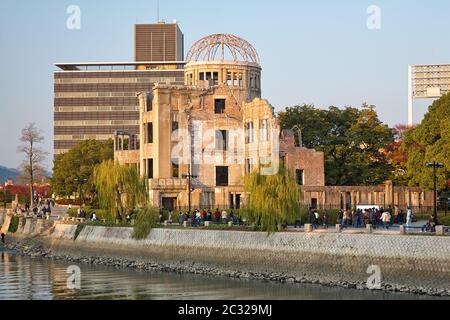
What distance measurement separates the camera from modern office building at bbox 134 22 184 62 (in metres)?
181

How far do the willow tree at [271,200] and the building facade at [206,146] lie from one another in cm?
2265

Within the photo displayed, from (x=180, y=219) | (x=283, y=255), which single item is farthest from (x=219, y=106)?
(x=283, y=255)

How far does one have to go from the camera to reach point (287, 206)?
5434cm

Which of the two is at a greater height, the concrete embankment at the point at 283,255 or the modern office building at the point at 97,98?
the modern office building at the point at 97,98

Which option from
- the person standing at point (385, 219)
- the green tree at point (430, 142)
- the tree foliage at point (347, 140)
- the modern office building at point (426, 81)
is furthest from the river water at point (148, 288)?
the modern office building at point (426, 81)

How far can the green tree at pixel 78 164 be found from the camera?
341 feet

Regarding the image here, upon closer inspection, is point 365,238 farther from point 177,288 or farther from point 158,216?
point 158,216

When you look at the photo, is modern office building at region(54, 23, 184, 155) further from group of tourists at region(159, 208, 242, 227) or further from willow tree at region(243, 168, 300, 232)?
willow tree at region(243, 168, 300, 232)

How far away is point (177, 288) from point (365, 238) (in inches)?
412

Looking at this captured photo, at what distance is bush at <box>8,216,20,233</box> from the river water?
29.2 meters

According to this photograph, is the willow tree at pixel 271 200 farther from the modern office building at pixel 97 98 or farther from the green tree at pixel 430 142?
the modern office building at pixel 97 98

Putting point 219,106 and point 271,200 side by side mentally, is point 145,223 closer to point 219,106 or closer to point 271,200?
point 271,200

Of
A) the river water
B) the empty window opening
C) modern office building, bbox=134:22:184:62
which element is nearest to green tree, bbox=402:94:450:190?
the river water

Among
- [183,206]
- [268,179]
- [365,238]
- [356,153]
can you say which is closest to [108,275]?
[268,179]
